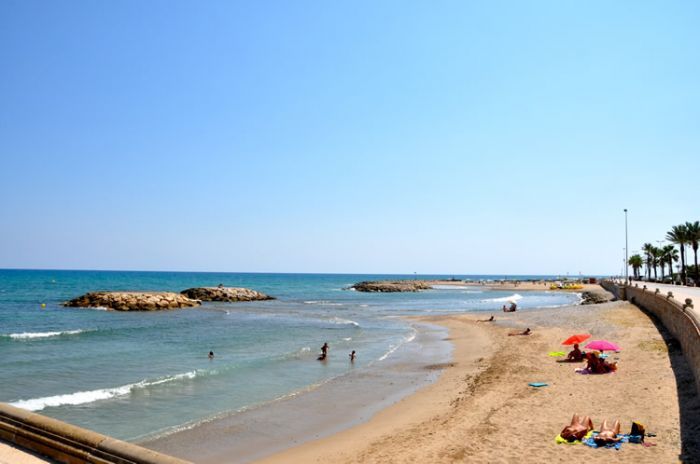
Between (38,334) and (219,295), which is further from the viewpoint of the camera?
(219,295)

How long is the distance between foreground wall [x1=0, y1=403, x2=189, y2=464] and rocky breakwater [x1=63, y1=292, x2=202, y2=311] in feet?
183

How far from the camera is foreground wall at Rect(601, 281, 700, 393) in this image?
16.1m

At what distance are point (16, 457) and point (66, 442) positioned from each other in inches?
36.3

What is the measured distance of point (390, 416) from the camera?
55.4 feet

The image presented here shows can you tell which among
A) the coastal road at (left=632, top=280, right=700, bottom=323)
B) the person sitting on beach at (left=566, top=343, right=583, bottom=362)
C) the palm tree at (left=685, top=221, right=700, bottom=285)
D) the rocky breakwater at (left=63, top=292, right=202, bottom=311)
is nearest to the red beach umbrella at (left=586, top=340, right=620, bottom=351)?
the person sitting on beach at (left=566, top=343, right=583, bottom=362)

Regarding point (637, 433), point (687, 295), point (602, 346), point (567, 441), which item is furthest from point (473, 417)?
point (687, 295)

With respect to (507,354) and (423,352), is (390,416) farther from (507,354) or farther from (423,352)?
(423,352)

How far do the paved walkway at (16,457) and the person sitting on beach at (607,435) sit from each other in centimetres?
1114

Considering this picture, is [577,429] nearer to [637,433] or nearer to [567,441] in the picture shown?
[567,441]

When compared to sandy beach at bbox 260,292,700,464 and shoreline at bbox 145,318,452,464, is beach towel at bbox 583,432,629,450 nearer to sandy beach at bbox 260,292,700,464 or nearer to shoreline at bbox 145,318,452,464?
sandy beach at bbox 260,292,700,464

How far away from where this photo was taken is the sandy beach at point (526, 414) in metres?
11.7

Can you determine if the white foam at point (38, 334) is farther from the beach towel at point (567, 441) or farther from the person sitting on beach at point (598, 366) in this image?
the beach towel at point (567, 441)

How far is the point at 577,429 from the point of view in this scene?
12297mm

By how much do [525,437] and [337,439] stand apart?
5.20 m
